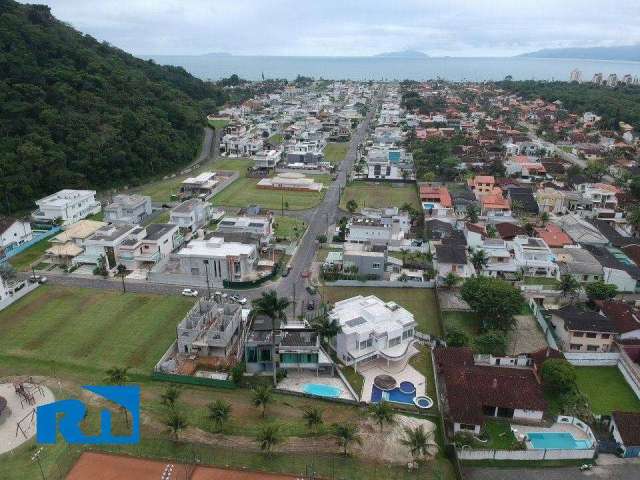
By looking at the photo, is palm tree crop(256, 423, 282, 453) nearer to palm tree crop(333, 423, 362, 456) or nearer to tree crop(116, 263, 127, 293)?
palm tree crop(333, 423, 362, 456)

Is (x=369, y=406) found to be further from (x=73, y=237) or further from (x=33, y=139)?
(x=33, y=139)

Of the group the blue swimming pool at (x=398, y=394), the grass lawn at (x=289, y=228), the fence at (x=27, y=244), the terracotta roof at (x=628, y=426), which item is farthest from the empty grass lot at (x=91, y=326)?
the terracotta roof at (x=628, y=426)

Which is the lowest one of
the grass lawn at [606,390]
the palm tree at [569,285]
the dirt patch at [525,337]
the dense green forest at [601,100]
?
the grass lawn at [606,390]

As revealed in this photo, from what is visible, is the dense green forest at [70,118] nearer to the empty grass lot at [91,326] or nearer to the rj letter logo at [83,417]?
the empty grass lot at [91,326]

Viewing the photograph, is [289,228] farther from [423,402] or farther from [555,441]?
[555,441]

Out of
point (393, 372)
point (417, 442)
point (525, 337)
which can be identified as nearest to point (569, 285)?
point (525, 337)

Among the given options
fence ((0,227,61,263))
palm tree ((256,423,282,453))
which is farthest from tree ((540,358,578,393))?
fence ((0,227,61,263))
